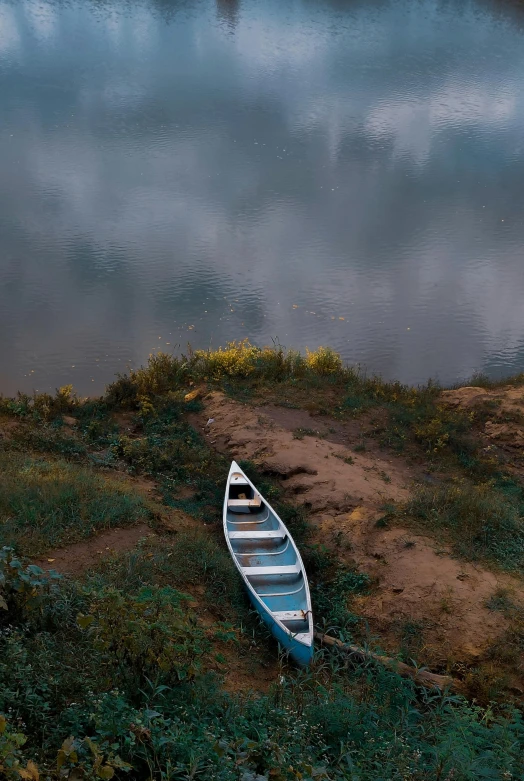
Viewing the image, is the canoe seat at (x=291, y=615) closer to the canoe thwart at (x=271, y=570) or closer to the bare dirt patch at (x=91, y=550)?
the canoe thwart at (x=271, y=570)

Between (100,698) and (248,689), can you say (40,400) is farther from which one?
(100,698)

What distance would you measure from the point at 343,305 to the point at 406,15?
1807 cm

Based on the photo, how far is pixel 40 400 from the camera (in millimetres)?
9570

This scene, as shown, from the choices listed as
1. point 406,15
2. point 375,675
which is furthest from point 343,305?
point 406,15

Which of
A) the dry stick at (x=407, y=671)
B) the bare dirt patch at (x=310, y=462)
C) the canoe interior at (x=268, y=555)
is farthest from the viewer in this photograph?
the bare dirt patch at (x=310, y=462)

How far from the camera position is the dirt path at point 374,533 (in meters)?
6.33

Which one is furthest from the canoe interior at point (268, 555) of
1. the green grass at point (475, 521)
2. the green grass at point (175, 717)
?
the green grass at point (175, 717)

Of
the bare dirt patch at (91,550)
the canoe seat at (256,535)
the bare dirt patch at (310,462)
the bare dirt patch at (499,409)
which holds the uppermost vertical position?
the bare dirt patch at (91,550)

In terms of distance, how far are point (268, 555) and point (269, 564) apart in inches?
5.0

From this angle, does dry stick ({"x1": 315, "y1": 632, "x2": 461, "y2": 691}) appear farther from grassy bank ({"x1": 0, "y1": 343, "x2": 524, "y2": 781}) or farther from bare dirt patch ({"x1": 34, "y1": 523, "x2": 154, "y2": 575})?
bare dirt patch ({"x1": 34, "y1": 523, "x2": 154, "y2": 575})

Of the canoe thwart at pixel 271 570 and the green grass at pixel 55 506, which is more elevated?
the green grass at pixel 55 506

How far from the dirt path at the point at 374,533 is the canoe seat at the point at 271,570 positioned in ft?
2.01

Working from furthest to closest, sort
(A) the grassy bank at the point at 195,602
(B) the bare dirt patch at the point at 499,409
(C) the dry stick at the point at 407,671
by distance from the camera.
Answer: (B) the bare dirt patch at the point at 499,409 → (C) the dry stick at the point at 407,671 → (A) the grassy bank at the point at 195,602

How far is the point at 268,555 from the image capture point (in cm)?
727
